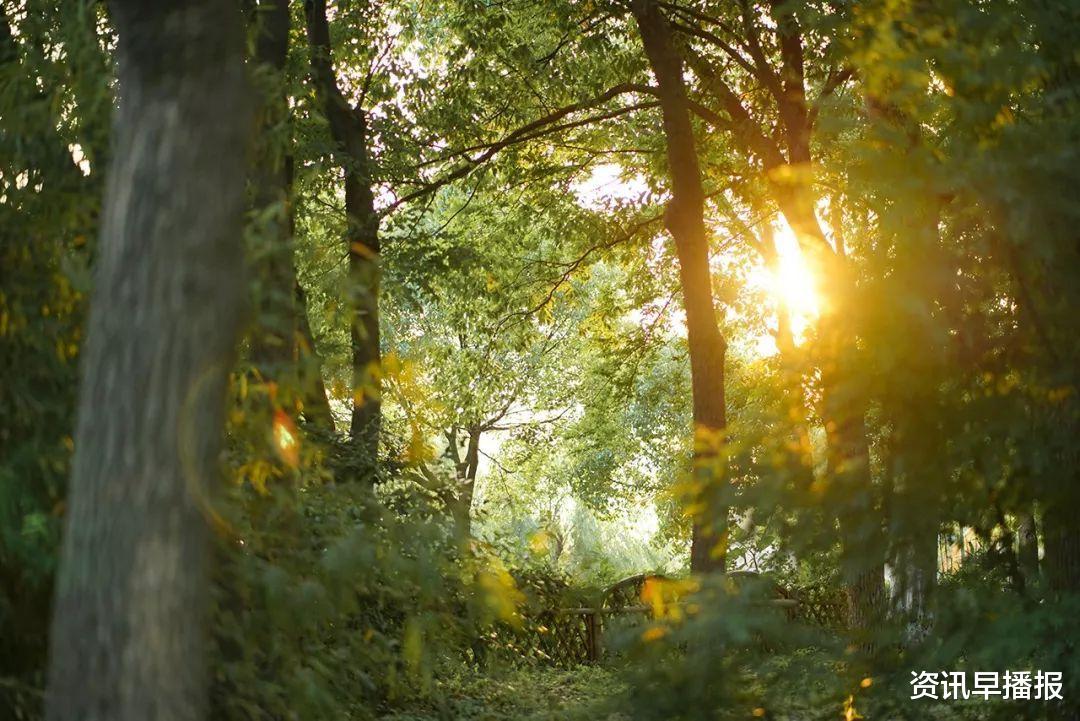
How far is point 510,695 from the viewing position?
41.7ft

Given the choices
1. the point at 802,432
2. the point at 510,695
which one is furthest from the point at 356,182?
the point at 802,432

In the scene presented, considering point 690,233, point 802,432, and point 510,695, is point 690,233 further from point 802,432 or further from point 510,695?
point 802,432

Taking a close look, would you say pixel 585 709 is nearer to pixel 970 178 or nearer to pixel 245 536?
pixel 245 536

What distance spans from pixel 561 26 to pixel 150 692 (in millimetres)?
13573

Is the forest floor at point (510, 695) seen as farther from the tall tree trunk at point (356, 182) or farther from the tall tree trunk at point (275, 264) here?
the tall tree trunk at point (275, 264)

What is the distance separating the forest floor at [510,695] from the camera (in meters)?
10.6

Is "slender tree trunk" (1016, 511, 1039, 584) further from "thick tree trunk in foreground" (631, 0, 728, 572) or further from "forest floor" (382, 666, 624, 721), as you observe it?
"thick tree trunk in foreground" (631, 0, 728, 572)

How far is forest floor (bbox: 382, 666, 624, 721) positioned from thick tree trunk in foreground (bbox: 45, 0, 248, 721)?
17.7 feet

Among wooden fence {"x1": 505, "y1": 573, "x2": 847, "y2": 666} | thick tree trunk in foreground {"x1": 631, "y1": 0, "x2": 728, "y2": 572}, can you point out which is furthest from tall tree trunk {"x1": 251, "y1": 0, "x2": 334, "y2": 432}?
wooden fence {"x1": 505, "y1": 573, "x2": 847, "y2": 666}

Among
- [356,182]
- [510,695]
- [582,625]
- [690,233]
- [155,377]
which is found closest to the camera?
[155,377]

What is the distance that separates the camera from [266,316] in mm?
4590

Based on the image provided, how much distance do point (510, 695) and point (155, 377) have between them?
9.53 m

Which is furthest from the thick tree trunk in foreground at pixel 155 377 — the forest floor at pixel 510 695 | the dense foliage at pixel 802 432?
the forest floor at pixel 510 695

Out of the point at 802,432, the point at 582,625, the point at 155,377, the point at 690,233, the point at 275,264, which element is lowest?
the point at 582,625
